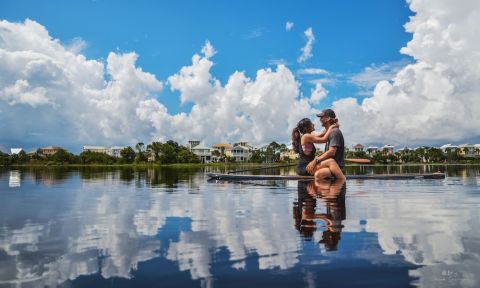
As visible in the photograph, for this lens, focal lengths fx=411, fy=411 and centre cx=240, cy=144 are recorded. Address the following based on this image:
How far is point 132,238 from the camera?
8.68 meters

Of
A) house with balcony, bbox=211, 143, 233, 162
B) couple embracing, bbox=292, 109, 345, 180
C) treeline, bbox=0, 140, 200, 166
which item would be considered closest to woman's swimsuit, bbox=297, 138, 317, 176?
couple embracing, bbox=292, 109, 345, 180

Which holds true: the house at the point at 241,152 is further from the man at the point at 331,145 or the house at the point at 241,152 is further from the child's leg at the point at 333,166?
the child's leg at the point at 333,166

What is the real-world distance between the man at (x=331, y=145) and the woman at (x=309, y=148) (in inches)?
10.0

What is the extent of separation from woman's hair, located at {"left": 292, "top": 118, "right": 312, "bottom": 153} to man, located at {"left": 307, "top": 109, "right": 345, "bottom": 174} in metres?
1.48

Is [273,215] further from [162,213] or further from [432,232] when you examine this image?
[432,232]

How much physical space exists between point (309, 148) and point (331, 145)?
234 cm

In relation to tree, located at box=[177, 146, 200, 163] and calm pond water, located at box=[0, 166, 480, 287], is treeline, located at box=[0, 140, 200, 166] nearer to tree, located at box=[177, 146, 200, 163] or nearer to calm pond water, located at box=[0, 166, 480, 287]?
tree, located at box=[177, 146, 200, 163]

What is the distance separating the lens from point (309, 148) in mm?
24828

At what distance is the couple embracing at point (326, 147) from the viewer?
74.9 ft

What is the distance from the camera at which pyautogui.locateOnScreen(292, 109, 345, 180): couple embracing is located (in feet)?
74.9

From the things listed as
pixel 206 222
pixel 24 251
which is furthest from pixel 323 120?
pixel 24 251

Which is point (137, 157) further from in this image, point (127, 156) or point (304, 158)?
point (304, 158)

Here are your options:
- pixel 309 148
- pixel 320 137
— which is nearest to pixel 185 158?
pixel 309 148

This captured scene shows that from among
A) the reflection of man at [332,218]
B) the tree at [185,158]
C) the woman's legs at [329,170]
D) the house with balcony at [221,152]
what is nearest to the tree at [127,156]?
the tree at [185,158]
